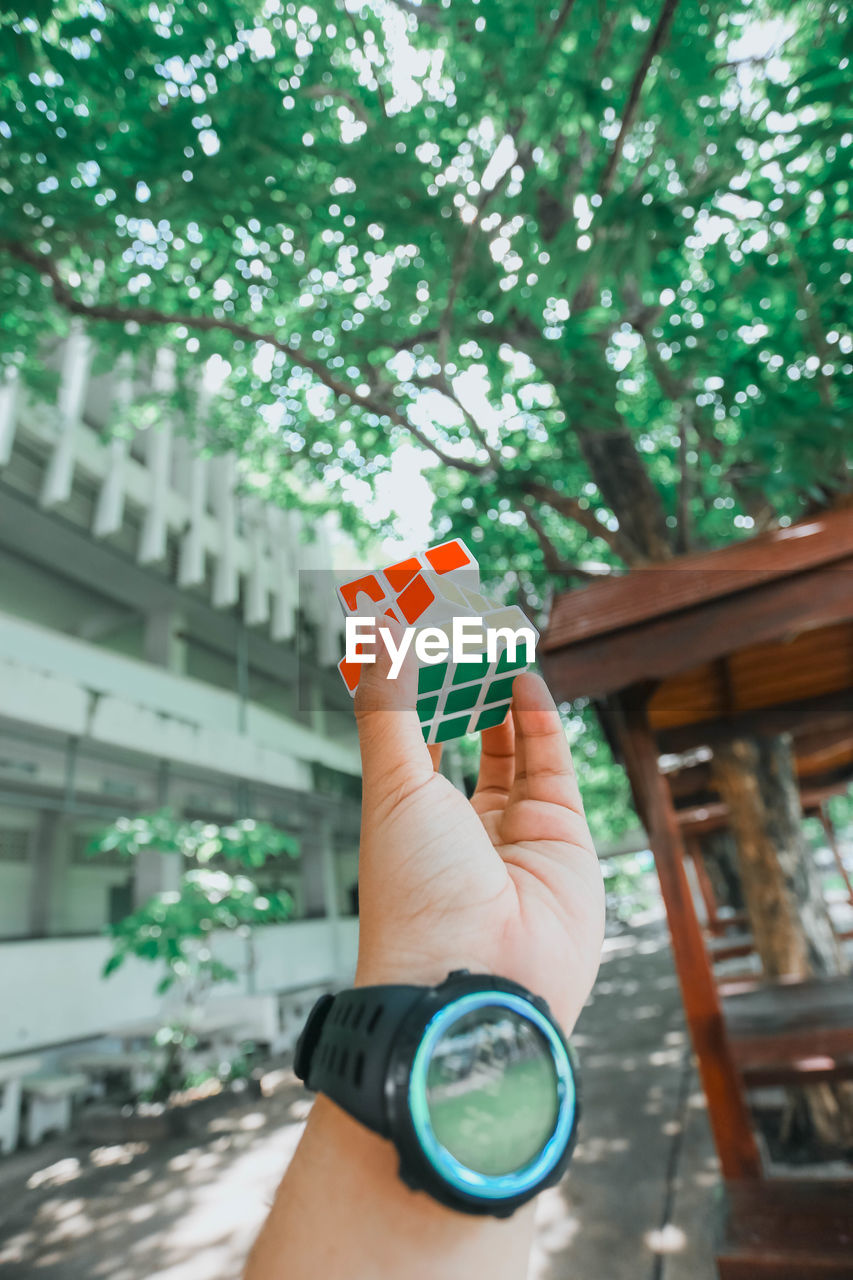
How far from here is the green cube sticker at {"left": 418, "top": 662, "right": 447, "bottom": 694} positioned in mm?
863

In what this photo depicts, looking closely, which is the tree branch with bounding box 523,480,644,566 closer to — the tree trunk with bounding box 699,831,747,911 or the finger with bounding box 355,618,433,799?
the finger with bounding box 355,618,433,799

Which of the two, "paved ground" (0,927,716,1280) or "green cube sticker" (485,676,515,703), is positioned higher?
"green cube sticker" (485,676,515,703)

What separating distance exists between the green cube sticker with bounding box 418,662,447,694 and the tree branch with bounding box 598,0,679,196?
8.84 ft

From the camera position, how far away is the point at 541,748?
0.95 metres

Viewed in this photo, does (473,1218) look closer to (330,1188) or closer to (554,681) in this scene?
(330,1188)

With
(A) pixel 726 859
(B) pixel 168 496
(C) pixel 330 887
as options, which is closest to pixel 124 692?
(B) pixel 168 496

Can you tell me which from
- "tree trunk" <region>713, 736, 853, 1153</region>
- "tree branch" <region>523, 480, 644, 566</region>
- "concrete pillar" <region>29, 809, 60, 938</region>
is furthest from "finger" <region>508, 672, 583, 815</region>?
"concrete pillar" <region>29, 809, 60, 938</region>

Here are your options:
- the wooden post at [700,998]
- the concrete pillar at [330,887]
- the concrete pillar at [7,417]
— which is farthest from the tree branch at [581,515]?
the concrete pillar at [330,887]

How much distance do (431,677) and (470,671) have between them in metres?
0.05

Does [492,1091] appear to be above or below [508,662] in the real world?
below

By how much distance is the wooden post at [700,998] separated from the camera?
3236 mm

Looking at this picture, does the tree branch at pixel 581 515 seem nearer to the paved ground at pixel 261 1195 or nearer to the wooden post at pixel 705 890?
the paved ground at pixel 261 1195

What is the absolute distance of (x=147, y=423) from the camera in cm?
1094

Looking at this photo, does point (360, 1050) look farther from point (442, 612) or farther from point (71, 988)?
point (71, 988)
